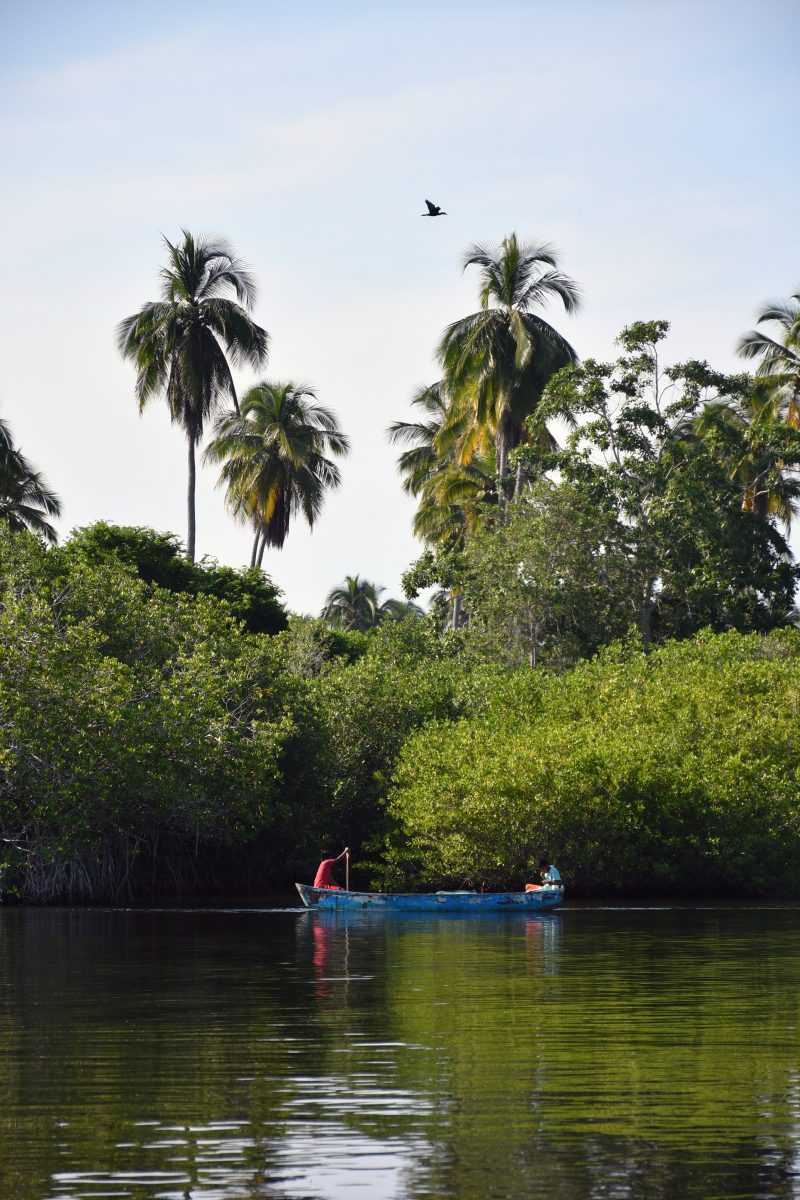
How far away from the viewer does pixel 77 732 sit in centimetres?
3600

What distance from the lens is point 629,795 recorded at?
39.5 meters

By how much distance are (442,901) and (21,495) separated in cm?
3447

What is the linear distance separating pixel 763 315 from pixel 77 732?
32662 mm

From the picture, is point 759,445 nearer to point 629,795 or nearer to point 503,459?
point 503,459

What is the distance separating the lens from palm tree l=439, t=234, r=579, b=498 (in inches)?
2231

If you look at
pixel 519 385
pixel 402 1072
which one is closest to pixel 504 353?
pixel 519 385

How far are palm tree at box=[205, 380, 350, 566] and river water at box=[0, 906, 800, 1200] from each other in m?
38.3

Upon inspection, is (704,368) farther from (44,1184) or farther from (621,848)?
(44,1184)

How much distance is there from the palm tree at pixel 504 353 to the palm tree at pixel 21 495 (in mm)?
15981

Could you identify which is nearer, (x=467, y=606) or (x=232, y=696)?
(x=232, y=696)

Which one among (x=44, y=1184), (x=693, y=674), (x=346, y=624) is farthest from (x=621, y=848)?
(x=346, y=624)

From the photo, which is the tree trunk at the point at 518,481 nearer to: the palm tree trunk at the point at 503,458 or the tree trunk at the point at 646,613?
the palm tree trunk at the point at 503,458

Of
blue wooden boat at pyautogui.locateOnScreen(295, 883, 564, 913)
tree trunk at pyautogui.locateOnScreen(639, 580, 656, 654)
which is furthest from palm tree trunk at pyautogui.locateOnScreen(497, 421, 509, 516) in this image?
blue wooden boat at pyautogui.locateOnScreen(295, 883, 564, 913)

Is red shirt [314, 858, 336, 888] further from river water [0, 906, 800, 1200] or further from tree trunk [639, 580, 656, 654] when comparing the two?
tree trunk [639, 580, 656, 654]
